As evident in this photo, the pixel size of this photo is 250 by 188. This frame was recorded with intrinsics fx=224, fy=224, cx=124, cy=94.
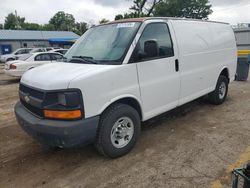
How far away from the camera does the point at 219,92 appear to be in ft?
20.0

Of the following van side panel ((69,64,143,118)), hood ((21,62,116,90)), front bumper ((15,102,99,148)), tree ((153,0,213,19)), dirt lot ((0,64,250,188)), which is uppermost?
tree ((153,0,213,19))

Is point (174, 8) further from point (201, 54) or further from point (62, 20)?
point (62, 20)

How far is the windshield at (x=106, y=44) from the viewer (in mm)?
3502

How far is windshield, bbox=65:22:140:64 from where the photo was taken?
3502mm

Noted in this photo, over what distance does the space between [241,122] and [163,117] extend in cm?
170

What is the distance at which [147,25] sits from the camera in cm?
383

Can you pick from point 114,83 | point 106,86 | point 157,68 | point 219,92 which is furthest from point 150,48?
point 219,92

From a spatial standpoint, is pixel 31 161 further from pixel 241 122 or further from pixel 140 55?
pixel 241 122

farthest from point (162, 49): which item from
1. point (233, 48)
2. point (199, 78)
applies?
point (233, 48)

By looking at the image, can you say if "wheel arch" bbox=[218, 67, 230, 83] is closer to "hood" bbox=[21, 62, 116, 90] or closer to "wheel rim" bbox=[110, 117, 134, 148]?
"wheel rim" bbox=[110, 117, 134, 148]

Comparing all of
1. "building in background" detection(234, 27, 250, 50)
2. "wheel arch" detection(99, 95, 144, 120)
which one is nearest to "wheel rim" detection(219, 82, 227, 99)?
"wheel arch" detection(99, 95, 144, 120)

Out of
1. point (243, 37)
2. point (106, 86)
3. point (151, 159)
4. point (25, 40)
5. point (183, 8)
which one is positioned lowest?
point (151, 159)

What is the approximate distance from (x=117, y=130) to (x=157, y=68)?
129cm

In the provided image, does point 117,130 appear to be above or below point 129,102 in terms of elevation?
below
